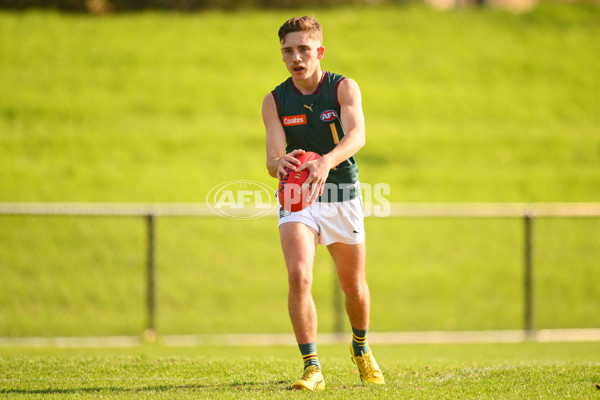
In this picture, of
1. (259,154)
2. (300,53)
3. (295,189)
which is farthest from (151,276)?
(259,154)

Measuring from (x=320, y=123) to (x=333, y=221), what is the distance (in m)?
0.73

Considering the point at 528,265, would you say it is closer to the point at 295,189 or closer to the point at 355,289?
the point at 355,289

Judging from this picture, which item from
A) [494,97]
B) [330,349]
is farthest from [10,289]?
[494,97]

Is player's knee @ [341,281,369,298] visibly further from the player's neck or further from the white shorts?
the player's neck

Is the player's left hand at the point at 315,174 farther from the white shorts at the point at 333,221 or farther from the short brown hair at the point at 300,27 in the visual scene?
the short brown hair at the point at 300,27

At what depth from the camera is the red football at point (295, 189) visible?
16.3 feet

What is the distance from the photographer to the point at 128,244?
45.6 feet

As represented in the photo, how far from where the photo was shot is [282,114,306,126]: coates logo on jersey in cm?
529

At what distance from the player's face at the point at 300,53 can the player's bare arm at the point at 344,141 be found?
287 mm

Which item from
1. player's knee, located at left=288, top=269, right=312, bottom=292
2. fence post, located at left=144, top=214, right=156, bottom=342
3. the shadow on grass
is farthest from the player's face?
fence post, located at left=144, top=214, right=156, bottom=342

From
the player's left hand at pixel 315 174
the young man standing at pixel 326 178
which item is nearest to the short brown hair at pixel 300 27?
the young man standing at pixel 326 178

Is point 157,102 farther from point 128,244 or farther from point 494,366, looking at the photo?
point 494,366

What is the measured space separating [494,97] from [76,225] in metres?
13.2

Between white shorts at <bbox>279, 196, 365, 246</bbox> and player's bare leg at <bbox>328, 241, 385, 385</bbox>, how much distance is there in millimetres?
70
